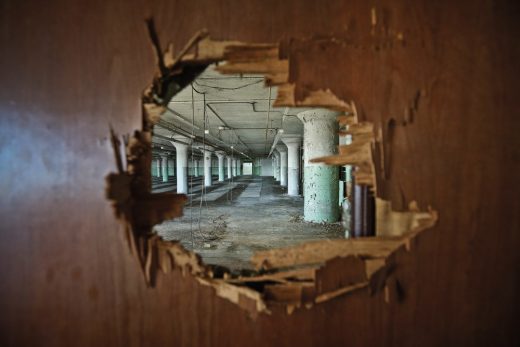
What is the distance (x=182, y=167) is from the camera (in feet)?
48.6

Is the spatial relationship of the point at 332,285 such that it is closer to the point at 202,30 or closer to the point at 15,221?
the point at 202,30

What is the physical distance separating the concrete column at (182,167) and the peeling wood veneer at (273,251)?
14008 millimetres

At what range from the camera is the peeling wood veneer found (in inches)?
39.8

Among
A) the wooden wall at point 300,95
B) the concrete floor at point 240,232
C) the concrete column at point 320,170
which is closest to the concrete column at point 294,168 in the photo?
the concrete floor at point 240,232

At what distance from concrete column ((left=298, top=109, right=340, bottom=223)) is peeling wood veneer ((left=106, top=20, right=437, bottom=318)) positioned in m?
5.93

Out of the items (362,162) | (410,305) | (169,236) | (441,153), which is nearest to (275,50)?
(362,162)

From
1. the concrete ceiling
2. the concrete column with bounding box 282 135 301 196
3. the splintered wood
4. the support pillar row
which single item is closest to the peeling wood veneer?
the splintered wood

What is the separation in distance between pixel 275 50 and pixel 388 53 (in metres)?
0.51

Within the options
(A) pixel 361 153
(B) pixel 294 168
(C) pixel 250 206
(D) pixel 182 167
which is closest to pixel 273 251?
(A) pixel 361 153

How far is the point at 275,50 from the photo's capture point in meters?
1.02

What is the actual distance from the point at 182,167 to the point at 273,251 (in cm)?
1466

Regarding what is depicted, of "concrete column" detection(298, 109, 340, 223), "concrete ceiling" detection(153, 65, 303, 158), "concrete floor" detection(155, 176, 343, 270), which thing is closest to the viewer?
"concrete floor" detection(155, 176, 343, 270)

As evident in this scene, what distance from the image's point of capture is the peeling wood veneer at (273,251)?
101 cm

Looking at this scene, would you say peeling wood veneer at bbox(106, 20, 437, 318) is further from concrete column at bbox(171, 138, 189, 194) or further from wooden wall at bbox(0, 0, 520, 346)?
concrete column at bbox(171, 138, 189, 194)
